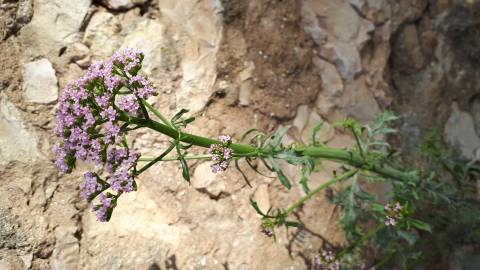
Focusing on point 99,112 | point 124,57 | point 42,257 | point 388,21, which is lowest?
point 42,257

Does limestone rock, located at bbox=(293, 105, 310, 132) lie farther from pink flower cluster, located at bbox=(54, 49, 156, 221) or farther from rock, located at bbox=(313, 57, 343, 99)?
pink flower cluster, located at bbox=(54, 49, 156, 221)

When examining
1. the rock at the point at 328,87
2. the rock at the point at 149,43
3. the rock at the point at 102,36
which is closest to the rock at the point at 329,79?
the rock at the point at 328,87

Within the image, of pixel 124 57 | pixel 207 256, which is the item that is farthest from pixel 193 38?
pixel 207 256

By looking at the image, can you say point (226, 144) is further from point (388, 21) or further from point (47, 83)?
point (388, 21)

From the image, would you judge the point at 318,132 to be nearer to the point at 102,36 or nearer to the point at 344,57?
the point at 344,57

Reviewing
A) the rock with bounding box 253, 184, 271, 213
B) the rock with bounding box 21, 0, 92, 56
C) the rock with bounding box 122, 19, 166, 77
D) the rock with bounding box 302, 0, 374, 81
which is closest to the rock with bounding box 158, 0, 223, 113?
the rock with bounding box 122, 19, 166, 77

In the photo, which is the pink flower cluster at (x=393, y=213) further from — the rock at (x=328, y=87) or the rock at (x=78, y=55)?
the rock at (x=78, y=55)
